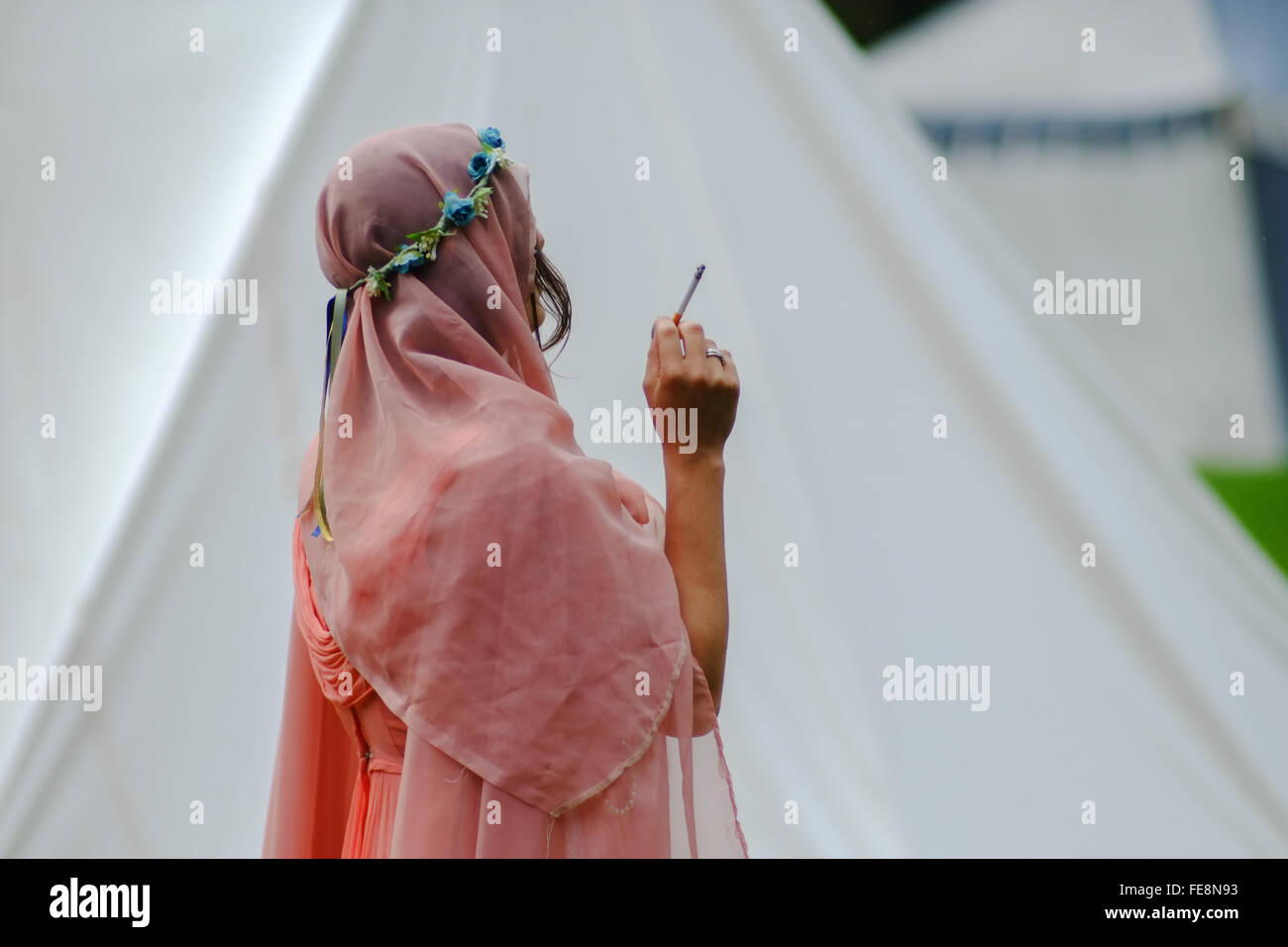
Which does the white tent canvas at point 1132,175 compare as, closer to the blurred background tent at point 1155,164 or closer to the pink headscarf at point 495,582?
the blurred background tent at point 1155,164

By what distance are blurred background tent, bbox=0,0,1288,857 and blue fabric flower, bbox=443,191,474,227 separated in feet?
2.49

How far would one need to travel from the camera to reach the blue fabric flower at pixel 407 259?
27.8 inches

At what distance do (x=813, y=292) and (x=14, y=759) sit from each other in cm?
116

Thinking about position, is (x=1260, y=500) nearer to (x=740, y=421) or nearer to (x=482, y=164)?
(x=740, y=421)

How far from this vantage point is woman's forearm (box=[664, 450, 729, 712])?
0.70 meters

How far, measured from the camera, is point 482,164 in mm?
739

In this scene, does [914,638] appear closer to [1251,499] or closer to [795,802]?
[795,802]

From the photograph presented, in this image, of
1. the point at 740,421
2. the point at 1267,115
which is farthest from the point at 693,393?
the point at 1267,115

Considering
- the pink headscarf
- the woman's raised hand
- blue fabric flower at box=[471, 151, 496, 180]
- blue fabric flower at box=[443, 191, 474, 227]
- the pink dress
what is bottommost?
the pink dress

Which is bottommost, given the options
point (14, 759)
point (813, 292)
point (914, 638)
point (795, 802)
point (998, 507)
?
point (795, 802)

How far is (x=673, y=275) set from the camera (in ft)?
4.91

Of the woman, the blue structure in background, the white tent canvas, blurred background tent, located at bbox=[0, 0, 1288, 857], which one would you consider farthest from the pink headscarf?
the blue structure in background

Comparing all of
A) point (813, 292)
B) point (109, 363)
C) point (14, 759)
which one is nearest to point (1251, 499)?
point (813, 292)

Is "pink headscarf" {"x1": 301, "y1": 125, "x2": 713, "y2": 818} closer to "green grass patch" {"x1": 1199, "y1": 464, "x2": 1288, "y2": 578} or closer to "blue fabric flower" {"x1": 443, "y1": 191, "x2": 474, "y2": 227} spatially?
"blue fabric flower" {"x1": 443, "y1": 191, "x2": 474, "y2": 227}
